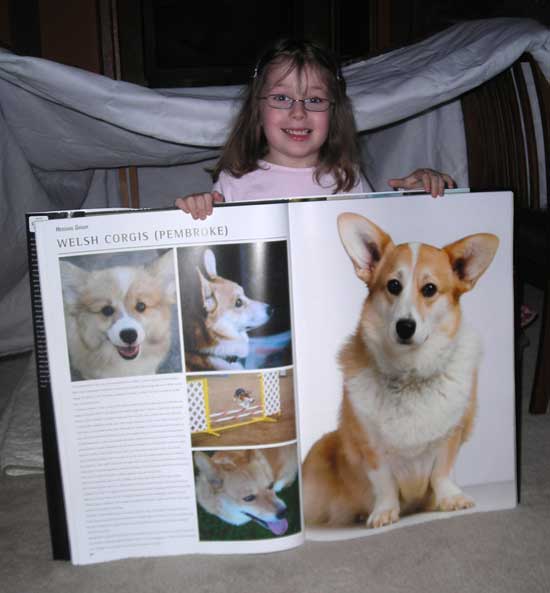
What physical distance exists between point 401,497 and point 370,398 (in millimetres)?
118

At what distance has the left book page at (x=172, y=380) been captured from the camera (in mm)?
656

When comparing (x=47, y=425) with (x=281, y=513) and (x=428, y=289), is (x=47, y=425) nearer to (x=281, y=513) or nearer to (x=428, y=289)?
(x=281, y=513)

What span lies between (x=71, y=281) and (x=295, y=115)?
489mm

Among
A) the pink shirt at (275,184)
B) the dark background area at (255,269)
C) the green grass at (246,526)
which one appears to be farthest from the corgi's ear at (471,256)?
the pink shirt at (275,184)

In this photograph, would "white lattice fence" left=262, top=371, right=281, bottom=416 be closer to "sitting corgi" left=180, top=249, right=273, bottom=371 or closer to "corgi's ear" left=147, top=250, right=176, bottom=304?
"sitting corgi" left=180, top=249, right=273, bottom=371

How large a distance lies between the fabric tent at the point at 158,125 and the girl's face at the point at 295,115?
0.19 ft

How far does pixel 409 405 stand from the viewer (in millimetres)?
713

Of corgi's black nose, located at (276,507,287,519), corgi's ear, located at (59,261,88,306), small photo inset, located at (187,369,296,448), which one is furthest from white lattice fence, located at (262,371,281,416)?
corgi's ear, located at (59,261,88,306)

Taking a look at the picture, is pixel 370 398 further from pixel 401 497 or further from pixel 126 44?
pixel 126 44

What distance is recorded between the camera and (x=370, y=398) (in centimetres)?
71

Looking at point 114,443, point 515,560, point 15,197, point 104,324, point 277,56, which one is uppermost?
point 277,56

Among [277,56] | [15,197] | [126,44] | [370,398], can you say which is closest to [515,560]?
[370,398]

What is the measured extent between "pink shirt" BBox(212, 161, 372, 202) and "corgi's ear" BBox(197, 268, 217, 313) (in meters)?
0.44

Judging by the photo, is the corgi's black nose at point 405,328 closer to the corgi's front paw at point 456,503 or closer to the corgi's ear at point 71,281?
the corgi's front paw at point 456,503
